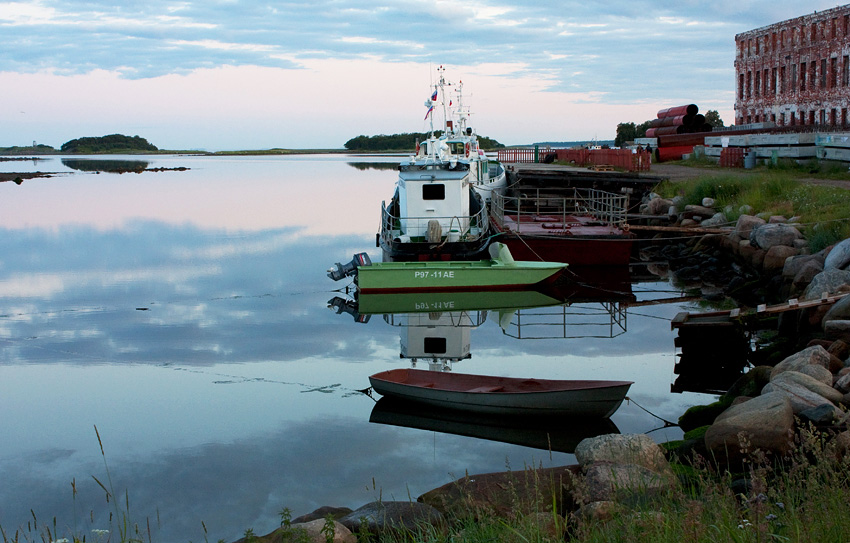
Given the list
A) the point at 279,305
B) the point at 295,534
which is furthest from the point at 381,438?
the point at 279,305

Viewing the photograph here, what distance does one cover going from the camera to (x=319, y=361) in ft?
55.4

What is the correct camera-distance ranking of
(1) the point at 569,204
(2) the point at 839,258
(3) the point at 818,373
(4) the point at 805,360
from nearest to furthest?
(3) the point at 818,373, (4) the point at 805,360, (2) the point at 839,258, (1) the point at 569,204

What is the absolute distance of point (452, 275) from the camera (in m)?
22.1

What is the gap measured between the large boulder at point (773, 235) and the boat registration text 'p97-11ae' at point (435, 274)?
8.81 meters

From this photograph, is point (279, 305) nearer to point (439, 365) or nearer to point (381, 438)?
point (439, 365)

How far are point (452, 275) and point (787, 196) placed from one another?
11637mm

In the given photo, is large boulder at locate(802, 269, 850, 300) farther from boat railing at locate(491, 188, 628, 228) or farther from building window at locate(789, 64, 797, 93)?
building window at locate(789, 64, 797, 93)

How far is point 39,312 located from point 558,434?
16500 millimetres

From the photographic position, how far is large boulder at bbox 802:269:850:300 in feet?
52.5

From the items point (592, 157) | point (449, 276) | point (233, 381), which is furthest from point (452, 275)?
point (592, 157)

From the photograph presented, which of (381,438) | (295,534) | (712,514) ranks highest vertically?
(712,514)

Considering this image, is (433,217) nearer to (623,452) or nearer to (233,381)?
(233,381)

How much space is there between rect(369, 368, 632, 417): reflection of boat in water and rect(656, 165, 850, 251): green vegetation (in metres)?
11.6

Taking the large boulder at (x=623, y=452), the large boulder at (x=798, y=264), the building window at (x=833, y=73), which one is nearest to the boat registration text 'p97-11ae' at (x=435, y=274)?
the large boulder at (x=798, y=264)
